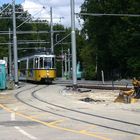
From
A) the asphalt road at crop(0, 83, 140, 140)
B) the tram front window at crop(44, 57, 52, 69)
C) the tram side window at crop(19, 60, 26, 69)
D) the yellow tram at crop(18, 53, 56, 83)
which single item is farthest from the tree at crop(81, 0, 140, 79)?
the asphalt road at crop(0, 83, 140, 140)

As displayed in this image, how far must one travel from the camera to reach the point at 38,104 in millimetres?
28812

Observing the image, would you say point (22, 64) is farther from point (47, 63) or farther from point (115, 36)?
point (115, 36)

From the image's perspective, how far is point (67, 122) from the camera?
64.6 ft

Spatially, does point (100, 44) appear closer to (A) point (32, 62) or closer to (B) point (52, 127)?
(A) point (32, 62)

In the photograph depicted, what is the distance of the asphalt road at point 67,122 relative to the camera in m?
15.9

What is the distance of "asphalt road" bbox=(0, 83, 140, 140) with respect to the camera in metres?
15.9

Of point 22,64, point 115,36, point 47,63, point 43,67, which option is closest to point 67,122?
point 43,67

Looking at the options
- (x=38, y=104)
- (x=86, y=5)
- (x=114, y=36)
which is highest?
(x=86, y=5)

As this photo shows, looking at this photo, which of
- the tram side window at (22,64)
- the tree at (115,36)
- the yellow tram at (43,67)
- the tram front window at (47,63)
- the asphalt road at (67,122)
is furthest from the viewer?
the tree at (115,36)

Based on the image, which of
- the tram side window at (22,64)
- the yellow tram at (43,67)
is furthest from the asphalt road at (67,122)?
the tram side window at (22,64)

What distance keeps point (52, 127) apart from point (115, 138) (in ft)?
11.3

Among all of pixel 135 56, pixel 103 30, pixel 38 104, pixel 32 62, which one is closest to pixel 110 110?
pixel 38 104

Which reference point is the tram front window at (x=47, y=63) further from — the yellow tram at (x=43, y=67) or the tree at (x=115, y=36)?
the tree at (x=115, y=36)

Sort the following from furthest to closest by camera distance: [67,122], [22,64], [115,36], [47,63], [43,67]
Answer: [115,36] < [22,64] < [47,63] < [43,67] < [67,122]
